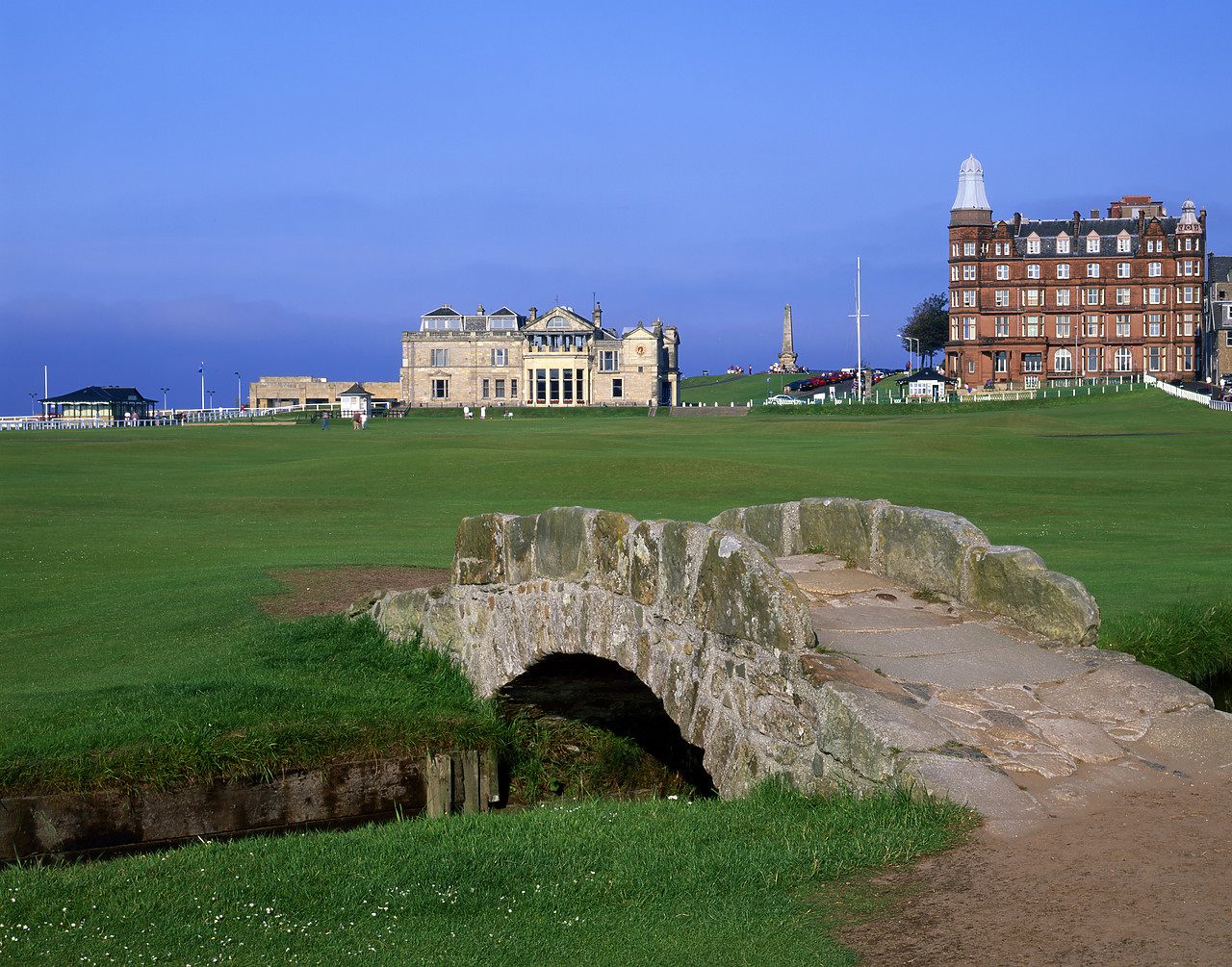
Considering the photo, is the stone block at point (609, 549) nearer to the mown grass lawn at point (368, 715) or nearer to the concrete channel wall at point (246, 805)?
the mown grass lawn at point (368, 715)

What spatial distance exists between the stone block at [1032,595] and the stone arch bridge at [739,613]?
1cm

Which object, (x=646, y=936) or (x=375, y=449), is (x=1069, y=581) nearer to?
(x=646, y=936)

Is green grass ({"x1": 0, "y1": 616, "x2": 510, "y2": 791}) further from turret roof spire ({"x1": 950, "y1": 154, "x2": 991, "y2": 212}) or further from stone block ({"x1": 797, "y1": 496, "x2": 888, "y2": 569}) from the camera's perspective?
turret roof spire ({"x1": 950, "y1": 154, "x2": 991, "y2": 212})

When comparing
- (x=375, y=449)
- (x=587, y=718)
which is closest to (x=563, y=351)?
(x=375, y=449)

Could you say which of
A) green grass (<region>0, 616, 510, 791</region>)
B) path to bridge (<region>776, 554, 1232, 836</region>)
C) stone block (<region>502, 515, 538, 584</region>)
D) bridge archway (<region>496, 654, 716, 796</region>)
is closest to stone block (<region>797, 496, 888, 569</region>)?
path to bridge (<region>776, 554, 1232, 836</region>)

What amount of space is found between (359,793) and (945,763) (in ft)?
19.8

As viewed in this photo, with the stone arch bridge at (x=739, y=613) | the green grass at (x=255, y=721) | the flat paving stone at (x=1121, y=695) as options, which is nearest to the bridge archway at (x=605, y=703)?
the stone arch bridge at (x=739, y=613)

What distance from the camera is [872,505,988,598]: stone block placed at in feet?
33.1

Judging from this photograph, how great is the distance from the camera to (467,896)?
657 cm

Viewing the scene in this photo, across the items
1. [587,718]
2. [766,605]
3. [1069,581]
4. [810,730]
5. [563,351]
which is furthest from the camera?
[563,351]

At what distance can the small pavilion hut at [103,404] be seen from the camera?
99.8 m

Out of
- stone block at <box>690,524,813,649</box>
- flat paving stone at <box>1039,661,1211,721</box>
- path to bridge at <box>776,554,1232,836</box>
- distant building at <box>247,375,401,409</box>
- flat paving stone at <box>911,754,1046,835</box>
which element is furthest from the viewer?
distant building at <box>247,375,401,409</box>

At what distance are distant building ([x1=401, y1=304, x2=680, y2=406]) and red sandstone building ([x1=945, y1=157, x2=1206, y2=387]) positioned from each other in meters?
29.2

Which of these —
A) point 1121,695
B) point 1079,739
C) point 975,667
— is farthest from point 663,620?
point 1121,695
